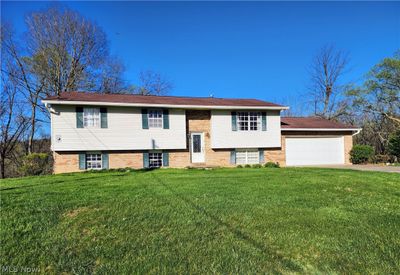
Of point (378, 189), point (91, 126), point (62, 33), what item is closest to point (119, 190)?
point (378, 189)

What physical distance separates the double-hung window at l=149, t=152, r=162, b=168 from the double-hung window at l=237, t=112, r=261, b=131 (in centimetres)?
549

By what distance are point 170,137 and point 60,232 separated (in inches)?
470

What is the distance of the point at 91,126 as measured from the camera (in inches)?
573

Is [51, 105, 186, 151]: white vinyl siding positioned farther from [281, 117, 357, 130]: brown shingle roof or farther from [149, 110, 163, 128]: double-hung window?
[281, 117, 357, 130]: brown shingle roof

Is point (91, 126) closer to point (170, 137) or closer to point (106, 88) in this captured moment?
point (170, 137)

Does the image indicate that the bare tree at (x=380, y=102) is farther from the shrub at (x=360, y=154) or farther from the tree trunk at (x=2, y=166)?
the tree trunk at (x=2, y=166)

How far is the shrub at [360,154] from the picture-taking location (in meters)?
18.9

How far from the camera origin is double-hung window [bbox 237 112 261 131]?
17.2 m

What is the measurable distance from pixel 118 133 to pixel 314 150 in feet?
44.4

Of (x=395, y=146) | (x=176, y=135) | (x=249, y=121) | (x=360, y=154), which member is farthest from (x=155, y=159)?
(x=395, y=146)

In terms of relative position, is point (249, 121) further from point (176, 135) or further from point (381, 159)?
point (381, 159)

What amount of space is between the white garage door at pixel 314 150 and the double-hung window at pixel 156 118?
352 inches

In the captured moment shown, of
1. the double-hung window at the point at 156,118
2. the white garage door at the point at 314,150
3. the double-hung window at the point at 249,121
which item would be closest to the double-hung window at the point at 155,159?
the double-hung window at the point at 156,118

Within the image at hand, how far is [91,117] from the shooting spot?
14602 mm
